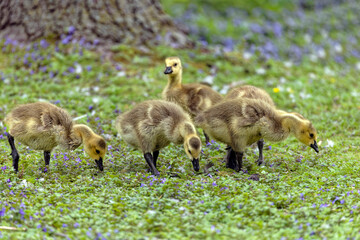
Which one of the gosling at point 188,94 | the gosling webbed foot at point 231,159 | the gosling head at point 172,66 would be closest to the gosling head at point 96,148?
the gosling webbed foot at point 231,159

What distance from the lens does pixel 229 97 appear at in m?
8.16

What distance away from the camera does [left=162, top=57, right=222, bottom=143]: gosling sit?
8.62 metres

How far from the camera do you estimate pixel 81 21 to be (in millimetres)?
11977

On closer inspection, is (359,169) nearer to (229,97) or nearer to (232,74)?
(229,97)

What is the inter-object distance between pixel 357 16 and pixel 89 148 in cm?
1372

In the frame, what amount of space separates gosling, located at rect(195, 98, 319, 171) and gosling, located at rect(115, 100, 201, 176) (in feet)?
1.33

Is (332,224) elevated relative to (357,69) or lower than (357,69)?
elevated

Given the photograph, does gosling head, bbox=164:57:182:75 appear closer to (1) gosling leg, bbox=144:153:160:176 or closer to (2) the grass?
(2) the grass

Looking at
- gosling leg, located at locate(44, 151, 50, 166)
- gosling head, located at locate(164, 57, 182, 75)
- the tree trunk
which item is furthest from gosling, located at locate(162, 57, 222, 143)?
the tree trunk

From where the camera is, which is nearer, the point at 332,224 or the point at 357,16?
the point at 332,224

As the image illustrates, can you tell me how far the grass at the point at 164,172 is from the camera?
532 cm

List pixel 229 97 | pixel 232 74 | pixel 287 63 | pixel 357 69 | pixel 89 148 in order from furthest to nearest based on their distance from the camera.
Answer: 1. pixel 357 69
2. pixel 287 63
3. pixel 232 74
4. pixel 229 97
5. pixel 89 148

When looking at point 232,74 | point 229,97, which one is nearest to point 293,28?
point 232,74

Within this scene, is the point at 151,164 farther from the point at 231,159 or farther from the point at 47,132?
the point at 47,132
